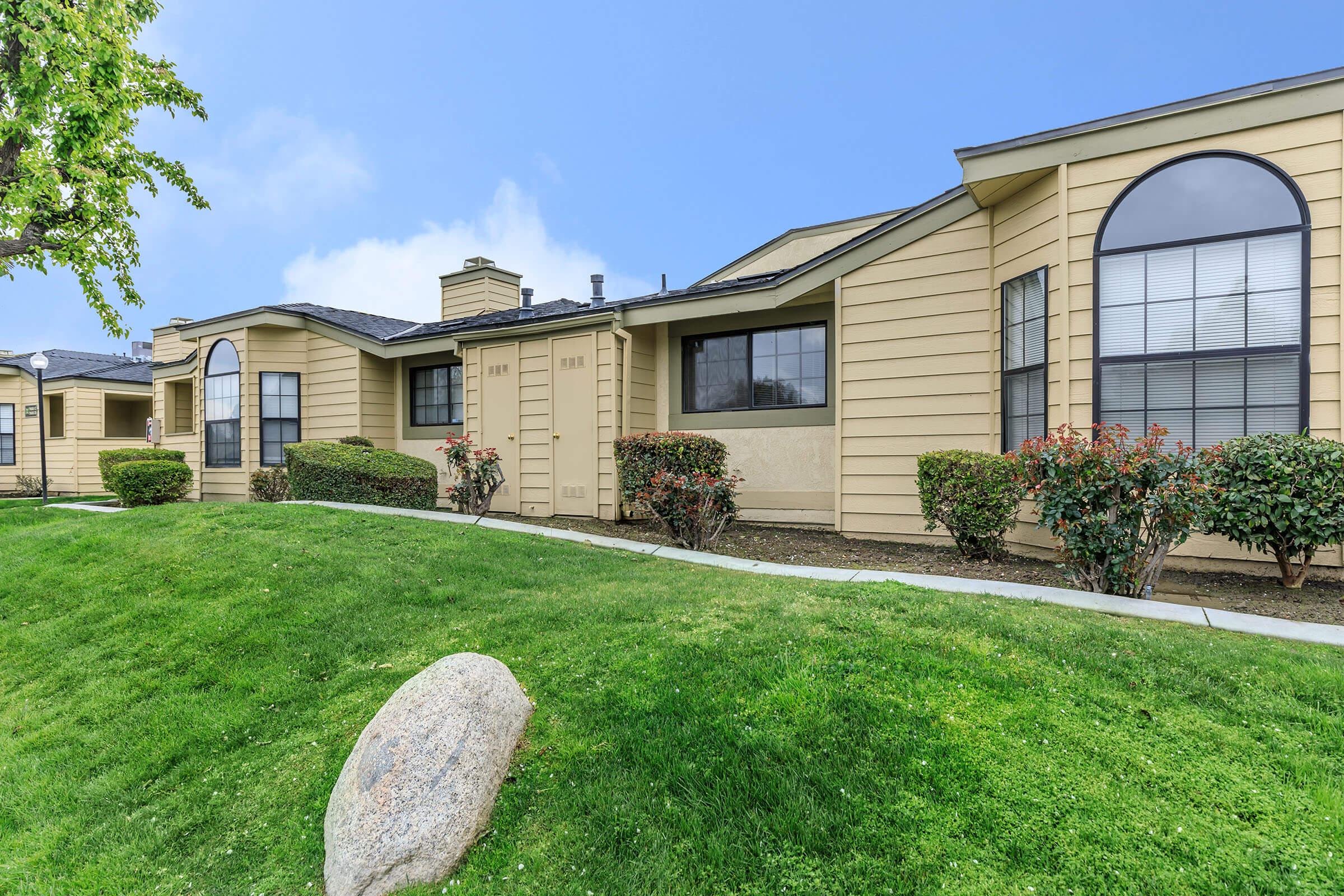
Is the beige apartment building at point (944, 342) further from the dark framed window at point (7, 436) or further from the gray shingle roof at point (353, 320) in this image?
the dark framed window at point (7, 436)

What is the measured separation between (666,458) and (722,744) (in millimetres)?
4619

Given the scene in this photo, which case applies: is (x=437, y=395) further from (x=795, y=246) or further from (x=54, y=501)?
(x=54, y=501)

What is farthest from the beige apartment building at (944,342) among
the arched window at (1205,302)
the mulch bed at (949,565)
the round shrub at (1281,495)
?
the round shrub at (1281,495)

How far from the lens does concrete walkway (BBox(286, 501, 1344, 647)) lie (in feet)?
11.9

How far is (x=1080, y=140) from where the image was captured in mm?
5359

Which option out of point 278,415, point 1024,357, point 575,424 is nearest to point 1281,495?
point 1024,357

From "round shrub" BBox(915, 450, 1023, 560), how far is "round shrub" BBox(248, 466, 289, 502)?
391 inches

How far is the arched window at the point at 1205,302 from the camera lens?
4695mm

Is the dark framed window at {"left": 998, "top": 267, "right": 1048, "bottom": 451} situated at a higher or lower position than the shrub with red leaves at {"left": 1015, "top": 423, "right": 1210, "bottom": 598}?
higher

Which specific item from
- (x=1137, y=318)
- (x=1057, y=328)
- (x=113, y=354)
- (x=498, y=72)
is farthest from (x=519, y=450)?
(x=113, y=354)

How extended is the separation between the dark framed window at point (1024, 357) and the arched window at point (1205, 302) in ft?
1.57

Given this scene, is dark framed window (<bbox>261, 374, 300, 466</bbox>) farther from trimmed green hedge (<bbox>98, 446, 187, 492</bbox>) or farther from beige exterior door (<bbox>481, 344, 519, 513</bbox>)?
beige exterior door (<bbox>481, 344, 519, 513</bbox>)

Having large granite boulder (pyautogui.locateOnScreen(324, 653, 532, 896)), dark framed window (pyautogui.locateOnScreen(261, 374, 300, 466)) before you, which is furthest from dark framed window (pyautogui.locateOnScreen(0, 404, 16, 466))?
large granite boulder (pyautogui.locateOnScreen(324, 653, 532, 896))

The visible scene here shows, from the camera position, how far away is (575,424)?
28.6 ft
